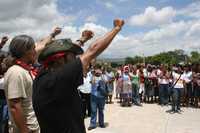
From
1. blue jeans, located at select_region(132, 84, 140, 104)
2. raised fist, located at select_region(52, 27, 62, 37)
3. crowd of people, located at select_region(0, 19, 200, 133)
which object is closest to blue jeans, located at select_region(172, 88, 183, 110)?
blue jeans, located at select_region(132, 84, 140, 104)

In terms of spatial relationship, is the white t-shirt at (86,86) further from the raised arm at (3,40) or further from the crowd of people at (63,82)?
the crowd of people at (63,82)

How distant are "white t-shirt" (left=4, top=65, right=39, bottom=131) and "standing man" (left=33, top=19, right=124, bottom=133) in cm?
72

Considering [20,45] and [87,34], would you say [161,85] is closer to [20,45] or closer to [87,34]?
[20,45]

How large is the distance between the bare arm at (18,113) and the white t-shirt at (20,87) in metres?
0.05

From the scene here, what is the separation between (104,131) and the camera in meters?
9.30

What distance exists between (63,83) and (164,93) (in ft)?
39.9

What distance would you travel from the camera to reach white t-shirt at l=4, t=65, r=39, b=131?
129 inches

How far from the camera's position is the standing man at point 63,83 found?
247cm

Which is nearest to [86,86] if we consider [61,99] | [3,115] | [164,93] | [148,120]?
[148,120]

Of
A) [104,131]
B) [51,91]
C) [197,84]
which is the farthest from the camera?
[197,84]

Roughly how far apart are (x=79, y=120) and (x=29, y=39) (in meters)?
1.19

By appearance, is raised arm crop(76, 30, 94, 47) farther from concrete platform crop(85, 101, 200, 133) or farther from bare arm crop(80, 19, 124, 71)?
concrete platform crop(85, 101, 200, 133)

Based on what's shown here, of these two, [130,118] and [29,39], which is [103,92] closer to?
[130,118]

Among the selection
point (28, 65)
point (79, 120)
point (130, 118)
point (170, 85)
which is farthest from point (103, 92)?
point (79, 120)
